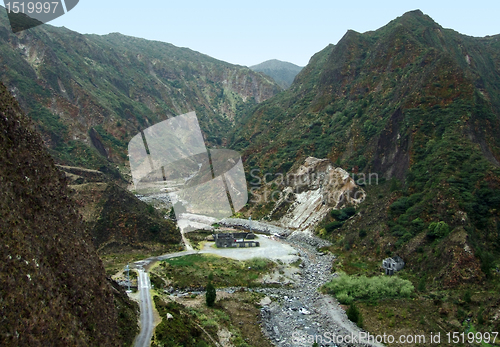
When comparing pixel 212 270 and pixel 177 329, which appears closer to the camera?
pixel 177 329

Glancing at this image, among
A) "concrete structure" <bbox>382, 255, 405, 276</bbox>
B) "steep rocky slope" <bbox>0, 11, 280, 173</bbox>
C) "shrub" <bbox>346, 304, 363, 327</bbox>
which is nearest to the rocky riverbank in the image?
"shrub" <bbox>346, 304, 363, 327</bbox>

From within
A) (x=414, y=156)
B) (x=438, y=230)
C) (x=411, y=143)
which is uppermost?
(x=411, y=143)

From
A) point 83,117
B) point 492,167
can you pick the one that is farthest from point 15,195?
point 83,117

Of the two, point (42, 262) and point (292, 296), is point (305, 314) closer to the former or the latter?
point (292, 296)

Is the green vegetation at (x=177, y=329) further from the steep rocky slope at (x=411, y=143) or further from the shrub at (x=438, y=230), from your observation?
the shrub at (x=438, y=230)

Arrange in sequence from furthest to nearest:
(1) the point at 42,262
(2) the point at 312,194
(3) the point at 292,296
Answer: (2) the point at 312,194, (3) the point at 292,296, (1) the point at 42,262

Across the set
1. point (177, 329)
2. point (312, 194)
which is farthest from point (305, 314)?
point (312, 194)

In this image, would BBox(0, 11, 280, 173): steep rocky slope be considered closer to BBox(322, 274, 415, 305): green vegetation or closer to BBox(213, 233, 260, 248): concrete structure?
BBox(213, 233, 260, 248): concrete structure
